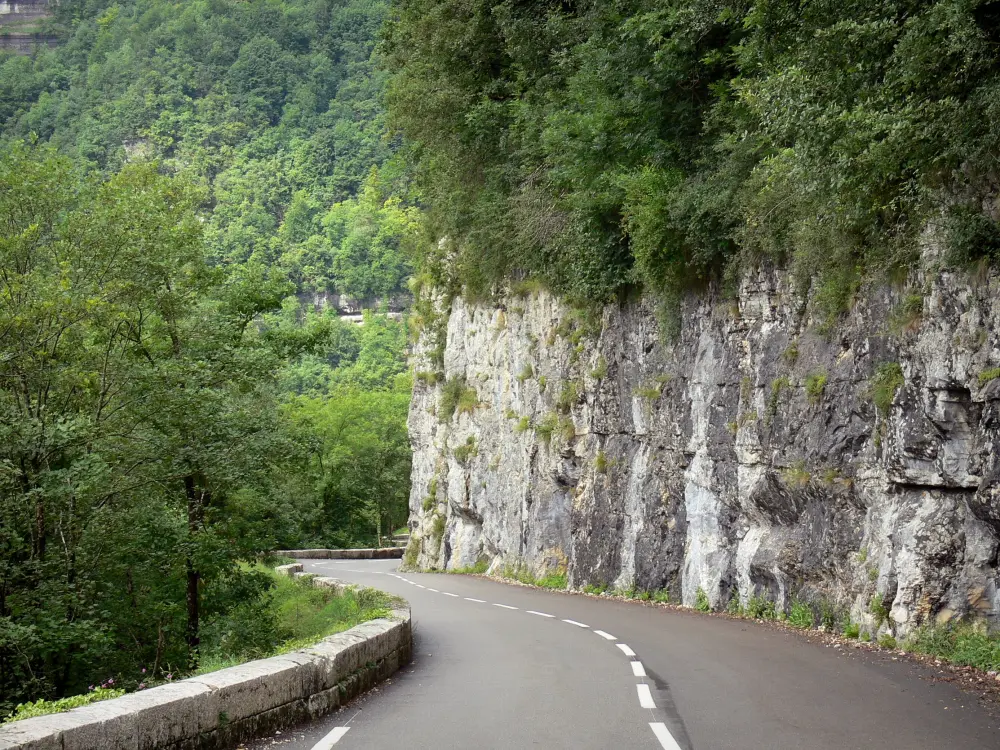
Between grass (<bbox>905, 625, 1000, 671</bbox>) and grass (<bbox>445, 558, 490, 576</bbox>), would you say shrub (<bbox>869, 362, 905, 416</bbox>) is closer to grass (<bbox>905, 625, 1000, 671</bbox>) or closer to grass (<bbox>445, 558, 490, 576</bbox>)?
grass (<bbox>905, 625, 1000, 671</bbox>)

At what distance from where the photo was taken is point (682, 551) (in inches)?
853

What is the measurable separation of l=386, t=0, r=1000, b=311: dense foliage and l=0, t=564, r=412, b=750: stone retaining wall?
25.7 ft

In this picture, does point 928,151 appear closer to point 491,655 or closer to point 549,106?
point 491,655

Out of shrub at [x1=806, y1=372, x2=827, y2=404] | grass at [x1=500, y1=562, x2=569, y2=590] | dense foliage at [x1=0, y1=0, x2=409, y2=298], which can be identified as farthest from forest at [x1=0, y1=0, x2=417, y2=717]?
dense foliage at [x1=0, y1=0, x2=409, y2=298]

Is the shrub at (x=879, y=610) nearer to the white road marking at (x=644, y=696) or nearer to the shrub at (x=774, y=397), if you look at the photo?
the shrub at (x=774, y=397)

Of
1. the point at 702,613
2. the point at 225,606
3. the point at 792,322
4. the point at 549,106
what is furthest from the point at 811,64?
the point at 225,606

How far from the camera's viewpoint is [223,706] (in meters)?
7.23

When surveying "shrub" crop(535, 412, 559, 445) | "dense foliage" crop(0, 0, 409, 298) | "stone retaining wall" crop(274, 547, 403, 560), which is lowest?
"stone retaining wall" crop(274, 547, 403, 560)

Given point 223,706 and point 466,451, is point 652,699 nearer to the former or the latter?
point 223,706

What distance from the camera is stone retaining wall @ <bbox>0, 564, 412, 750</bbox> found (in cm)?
589

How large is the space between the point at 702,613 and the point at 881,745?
39.2ft

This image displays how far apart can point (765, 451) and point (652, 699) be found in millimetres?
9657

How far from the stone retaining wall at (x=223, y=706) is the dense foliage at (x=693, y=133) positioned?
25.7 ft

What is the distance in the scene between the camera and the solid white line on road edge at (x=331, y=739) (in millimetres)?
7348
